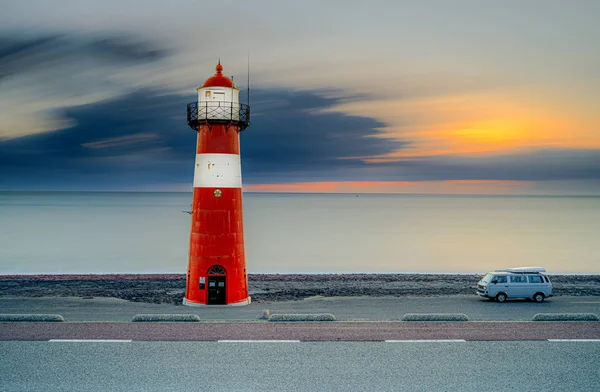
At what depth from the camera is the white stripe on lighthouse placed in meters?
24.3

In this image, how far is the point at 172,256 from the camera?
2479 inches

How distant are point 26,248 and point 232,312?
A: 58.4 metres

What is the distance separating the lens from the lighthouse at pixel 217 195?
79.6ft

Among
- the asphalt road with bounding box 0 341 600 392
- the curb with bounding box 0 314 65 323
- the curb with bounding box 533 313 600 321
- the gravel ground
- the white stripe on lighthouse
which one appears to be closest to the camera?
the asphalt road with bounding box 0 341 600 392

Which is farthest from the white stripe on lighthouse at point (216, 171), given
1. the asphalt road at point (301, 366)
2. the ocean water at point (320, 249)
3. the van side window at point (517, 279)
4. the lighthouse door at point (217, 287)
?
the ocean water at point (320, 249)

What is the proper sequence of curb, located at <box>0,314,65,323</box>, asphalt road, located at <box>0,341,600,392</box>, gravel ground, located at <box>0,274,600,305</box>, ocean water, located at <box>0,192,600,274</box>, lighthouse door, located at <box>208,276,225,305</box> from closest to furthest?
asphalt road, located at <box>0,341,600,392</box> → curb, located at <box>0,314,65,323</box> → lighthouse door, located at <box>208,276,225,305</box> → gravel ground, located at <box>0,274,600,305</box> → ocean water, located at <box>0,192,600,274</box>

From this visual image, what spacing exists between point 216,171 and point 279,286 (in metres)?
14.7

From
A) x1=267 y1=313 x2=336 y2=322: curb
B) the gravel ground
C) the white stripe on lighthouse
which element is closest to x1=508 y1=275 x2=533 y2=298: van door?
the gravel ground

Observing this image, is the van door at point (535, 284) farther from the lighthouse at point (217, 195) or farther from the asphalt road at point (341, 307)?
the lighthouse at point (217, 195)

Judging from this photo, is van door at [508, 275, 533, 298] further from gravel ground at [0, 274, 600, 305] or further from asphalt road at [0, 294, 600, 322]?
gravel ground at [0, 274, 600, 305]

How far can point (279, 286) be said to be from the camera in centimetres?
3672

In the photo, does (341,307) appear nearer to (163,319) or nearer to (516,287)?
(516,287)

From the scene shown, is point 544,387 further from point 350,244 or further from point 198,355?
point 350,244

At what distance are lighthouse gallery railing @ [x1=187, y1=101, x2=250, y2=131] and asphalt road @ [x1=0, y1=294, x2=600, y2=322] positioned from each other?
8612mm
